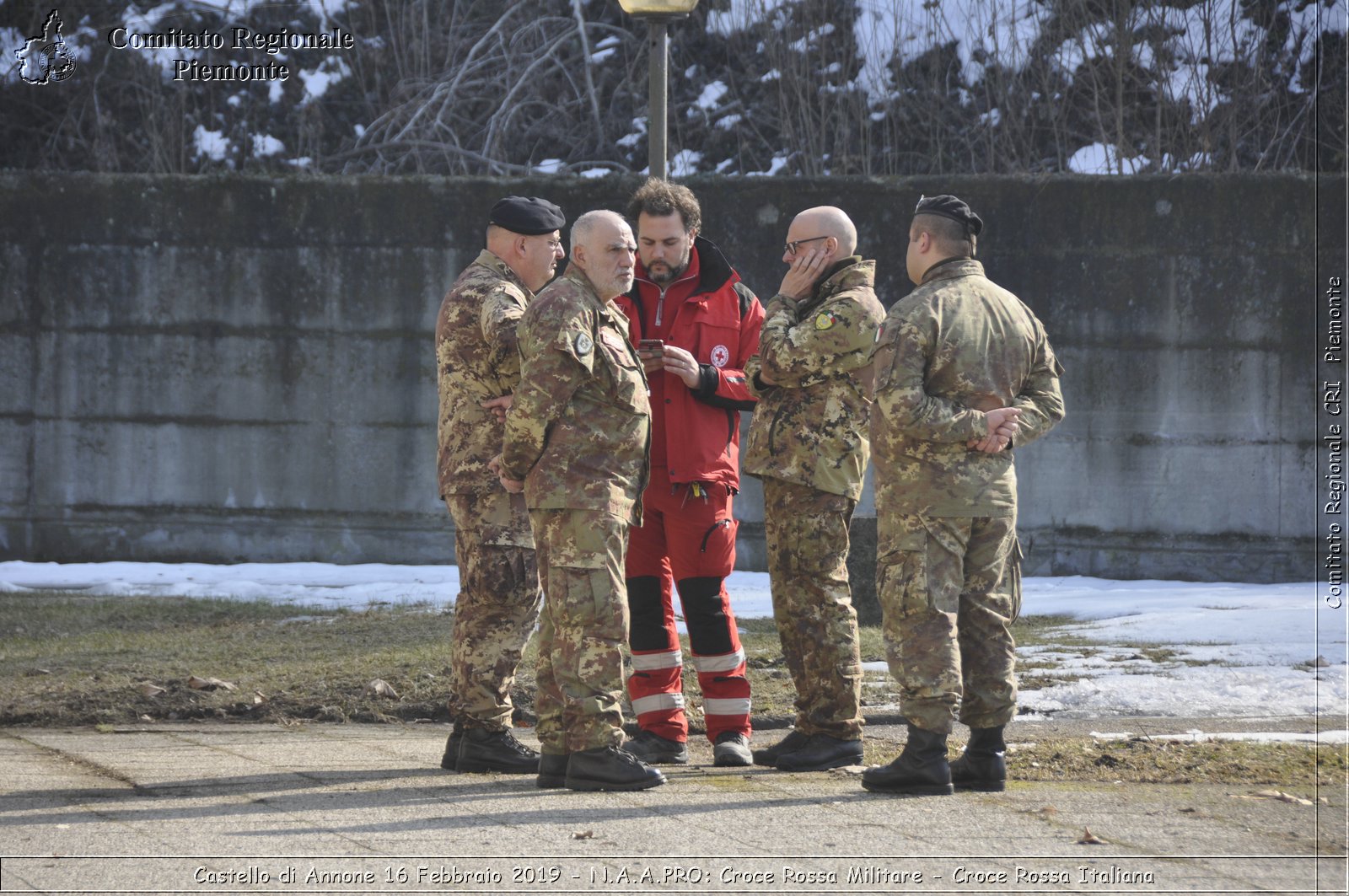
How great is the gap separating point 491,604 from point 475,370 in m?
0.83

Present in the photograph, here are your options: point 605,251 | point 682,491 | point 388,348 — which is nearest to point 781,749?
point 682,491

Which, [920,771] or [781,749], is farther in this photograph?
[781,749]

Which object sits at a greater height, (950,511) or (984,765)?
(950,511)

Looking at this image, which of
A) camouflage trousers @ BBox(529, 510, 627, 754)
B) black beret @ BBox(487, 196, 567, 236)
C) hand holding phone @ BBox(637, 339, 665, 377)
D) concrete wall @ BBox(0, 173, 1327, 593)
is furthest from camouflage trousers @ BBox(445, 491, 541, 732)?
concrete wall @ BBox(0, 173, 1327, 593)

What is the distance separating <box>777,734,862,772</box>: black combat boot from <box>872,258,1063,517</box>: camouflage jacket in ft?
2.98

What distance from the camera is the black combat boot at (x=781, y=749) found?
16.8 ft

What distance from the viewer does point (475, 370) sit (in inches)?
201

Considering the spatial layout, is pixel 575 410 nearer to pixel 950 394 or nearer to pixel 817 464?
pixel 817 464

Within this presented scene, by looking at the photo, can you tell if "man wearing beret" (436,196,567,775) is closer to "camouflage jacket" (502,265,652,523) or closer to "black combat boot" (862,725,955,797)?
"camouflage jacket" (502,265,652,523)

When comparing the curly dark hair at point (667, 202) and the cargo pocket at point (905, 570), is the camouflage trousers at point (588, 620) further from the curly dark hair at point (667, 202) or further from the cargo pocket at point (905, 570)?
the curly dark hair at point (667, 202)

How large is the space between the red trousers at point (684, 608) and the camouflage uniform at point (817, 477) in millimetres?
213

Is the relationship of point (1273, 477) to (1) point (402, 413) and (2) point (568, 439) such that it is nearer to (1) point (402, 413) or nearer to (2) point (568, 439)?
→ (1) point (402, 413)

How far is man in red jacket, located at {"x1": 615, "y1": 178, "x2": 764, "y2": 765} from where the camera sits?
5.20 m

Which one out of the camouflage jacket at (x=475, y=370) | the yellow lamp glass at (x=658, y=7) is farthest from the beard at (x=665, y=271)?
the yellow lamp glass at (x=658, y=7)
